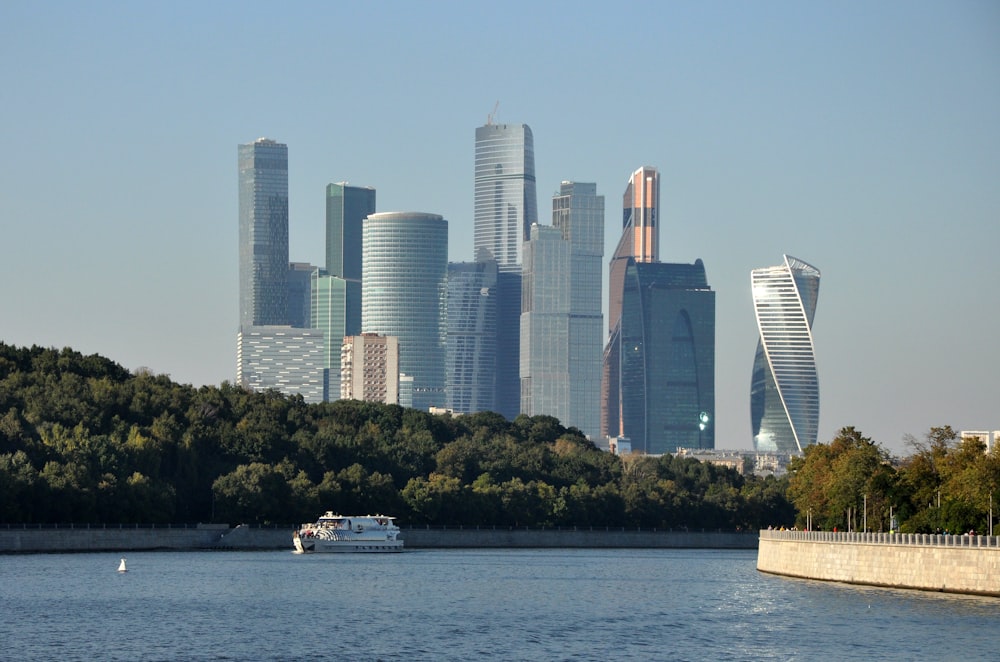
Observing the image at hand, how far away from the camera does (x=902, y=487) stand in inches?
4931

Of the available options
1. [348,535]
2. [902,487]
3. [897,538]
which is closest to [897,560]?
[897,538]

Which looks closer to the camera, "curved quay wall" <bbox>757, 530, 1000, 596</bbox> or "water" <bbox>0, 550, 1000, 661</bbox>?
"water" <bbox>0, 550, 1000, 661</bbox>

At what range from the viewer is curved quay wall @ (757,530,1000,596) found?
97125 mm

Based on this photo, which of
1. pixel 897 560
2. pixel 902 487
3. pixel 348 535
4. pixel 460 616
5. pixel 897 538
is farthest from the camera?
pixel 348 535

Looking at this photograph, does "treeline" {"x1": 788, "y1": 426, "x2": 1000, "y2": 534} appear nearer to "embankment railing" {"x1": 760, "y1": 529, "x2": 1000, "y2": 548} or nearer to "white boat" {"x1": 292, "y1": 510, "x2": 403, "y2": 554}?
"embankment railing" {"x1": 760, "y1": 529, "x2": 1000, "y2": 548}

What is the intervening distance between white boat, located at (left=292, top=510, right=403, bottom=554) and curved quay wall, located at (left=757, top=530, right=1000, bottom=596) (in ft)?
180

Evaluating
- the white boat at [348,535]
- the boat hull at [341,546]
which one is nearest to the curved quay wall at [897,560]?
the boat hull at [341,546]

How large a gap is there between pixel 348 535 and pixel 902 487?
67.6m

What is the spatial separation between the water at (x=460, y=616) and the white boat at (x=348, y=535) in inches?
1374

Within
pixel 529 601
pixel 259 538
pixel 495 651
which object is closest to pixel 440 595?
pixel 529 601

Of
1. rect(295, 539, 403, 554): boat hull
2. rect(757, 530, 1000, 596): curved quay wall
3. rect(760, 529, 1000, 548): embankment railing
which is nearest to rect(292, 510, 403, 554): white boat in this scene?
rect(295, 539, 403, 554): boat hull

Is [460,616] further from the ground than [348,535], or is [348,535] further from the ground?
[460,616]

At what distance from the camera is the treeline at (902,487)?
366 ft

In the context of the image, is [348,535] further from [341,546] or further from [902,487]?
[902,487]
